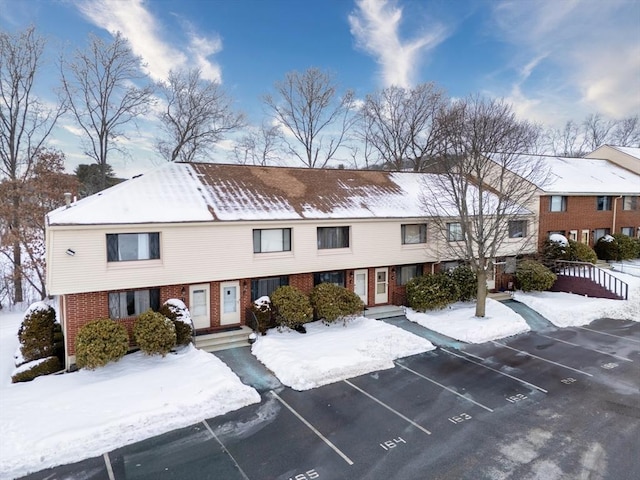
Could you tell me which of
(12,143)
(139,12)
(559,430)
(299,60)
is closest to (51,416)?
(559,430)

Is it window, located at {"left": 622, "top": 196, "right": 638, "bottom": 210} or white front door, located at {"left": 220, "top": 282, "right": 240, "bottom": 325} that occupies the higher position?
window, located at {"left": 622, "top": 196, "right": 638, "bottom": 210}

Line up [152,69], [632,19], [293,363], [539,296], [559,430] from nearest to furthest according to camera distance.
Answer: [559,430] → [293,363] → [632,19] → [539,296] → [152,69]

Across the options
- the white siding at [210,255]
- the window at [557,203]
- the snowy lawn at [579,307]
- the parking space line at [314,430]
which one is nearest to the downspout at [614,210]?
the window at [557,203]

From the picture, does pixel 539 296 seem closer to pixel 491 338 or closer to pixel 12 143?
pixel 491 338

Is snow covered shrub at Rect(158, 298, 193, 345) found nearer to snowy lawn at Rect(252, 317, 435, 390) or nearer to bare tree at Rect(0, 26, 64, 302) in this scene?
snowy lawn at Rect(252, 317, 435, 390)

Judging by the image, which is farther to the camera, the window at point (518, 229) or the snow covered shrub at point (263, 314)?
the window at point (518, 229)

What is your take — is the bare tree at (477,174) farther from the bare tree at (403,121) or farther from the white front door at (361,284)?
the bare tree at (403,121)

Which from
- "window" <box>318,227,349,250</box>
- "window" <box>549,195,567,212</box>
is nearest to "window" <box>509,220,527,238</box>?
"window" <box>549,195,567,212</box>
